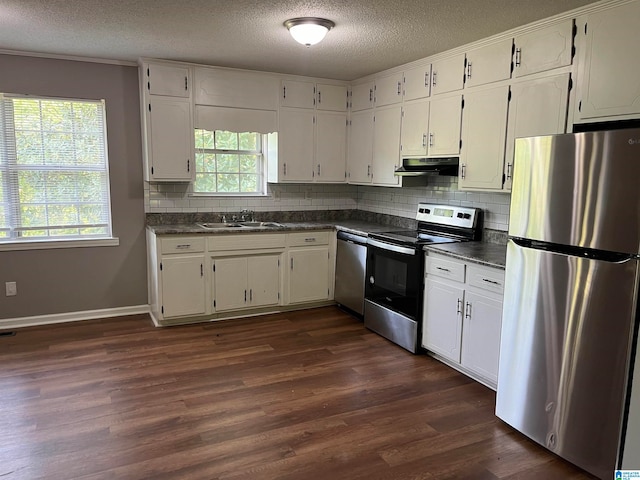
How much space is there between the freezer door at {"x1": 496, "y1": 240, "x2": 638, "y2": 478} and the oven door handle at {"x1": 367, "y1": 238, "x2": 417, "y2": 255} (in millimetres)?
1109

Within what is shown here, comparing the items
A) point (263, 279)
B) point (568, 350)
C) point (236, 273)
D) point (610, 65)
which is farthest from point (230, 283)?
point (610, 65)

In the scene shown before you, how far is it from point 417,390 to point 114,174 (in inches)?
129

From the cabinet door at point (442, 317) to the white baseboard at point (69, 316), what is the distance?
2756 millimetres

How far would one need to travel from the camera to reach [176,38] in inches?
136

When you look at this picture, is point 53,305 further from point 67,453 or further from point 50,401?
point 67,453

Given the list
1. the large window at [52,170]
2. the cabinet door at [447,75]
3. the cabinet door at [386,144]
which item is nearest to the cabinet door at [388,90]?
the cabinet door at [386,144]

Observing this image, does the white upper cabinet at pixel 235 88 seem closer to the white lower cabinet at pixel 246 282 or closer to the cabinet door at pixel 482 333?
the white lower cabinet at pixel 246 282

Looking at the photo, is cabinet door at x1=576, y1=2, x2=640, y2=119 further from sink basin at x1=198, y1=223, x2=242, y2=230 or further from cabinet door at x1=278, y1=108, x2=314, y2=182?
sink basin at x1=198, y1=223, x2=242, y2=230

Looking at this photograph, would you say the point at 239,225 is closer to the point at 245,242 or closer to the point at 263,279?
the point at 245,242

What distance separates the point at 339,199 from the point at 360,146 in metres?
0.79

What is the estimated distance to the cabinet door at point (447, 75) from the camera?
143 inches

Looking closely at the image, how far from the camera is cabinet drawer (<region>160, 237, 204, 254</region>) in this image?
412 centimetres

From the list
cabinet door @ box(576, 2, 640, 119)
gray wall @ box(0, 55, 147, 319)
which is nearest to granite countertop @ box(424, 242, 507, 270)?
cabinet door @ box(576, 2, 640, 119)

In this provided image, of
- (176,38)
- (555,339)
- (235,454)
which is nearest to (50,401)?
→ (235,454)
